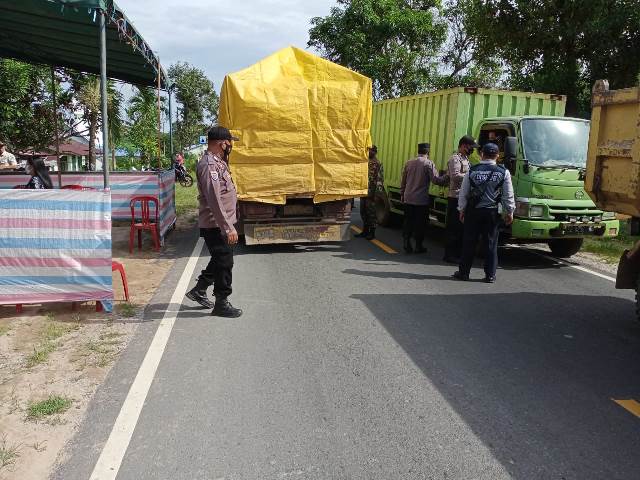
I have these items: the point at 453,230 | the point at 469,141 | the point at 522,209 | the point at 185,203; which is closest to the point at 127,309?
the point at 453,230

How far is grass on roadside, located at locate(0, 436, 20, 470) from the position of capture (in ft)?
10.2

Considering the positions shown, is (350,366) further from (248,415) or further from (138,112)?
(138,112)

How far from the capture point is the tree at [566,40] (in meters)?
15.6

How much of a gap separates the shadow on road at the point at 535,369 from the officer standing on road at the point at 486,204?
0.81 meters

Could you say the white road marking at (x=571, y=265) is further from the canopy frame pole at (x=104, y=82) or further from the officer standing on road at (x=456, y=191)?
the canopy frame pole at (x=104, y=82)

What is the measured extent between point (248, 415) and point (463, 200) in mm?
4723

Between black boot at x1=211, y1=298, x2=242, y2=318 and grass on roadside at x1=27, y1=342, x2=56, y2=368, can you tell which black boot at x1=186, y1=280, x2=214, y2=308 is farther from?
grass on roadside at x1=27, y1=342, x2=56, y2=368

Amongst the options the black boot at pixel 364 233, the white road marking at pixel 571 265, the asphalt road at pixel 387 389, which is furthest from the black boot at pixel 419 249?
the asphalt road at pixel 387 389

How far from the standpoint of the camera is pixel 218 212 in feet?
17.8

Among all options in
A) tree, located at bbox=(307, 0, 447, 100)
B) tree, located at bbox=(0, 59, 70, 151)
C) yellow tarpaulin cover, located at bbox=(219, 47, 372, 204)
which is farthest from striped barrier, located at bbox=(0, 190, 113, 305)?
tree, located at bbox=(307, 0, 447, 100)

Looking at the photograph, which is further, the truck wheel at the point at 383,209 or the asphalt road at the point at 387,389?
the truck wheel at the point at 383,209

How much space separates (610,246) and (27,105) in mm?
17456

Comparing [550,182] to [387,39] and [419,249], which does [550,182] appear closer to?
[419,249]

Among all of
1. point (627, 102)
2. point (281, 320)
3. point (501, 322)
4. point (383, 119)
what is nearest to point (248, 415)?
point (281, 320)
